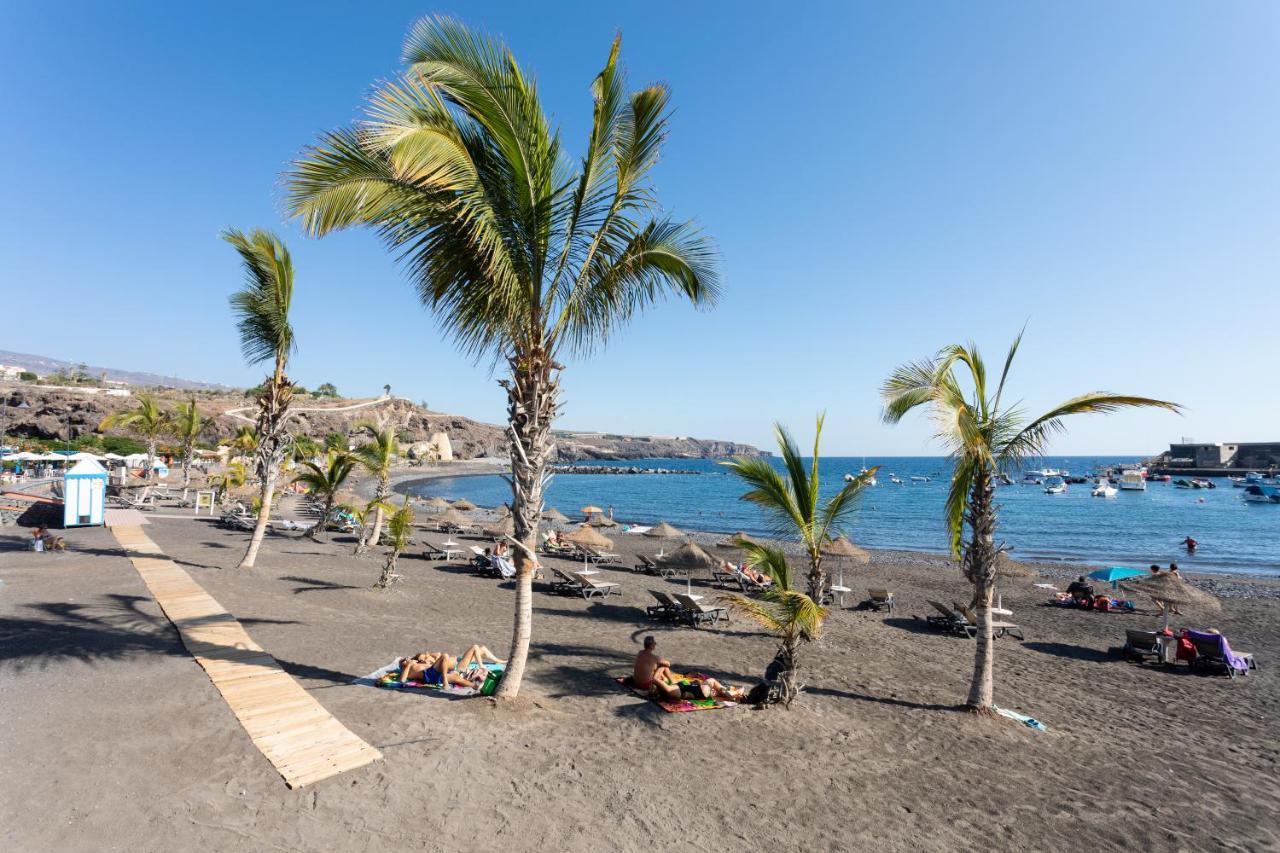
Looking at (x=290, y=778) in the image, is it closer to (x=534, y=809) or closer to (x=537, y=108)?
(x=534, y=809)

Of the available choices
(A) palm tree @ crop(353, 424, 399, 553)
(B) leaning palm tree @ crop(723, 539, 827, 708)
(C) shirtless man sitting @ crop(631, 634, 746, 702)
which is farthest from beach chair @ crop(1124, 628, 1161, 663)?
(A) palm tree @ crop(353, 424, 399, 553)

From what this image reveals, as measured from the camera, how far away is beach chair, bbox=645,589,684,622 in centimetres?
1390

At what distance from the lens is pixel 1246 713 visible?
954 centimetres

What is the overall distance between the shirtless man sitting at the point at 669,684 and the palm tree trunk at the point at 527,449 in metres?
2.10

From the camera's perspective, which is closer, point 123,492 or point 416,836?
point 416,836

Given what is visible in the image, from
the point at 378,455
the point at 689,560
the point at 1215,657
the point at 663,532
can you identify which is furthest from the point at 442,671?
the point at 663,532

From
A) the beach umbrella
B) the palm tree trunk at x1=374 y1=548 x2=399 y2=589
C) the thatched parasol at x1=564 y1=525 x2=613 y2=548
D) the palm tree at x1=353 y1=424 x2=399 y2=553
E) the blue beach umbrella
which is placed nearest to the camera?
the beach umbrella

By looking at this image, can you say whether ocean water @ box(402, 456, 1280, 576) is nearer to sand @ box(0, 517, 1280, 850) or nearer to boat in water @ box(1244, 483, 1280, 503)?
boat in water @ box(1244, 483, 1280, 503)

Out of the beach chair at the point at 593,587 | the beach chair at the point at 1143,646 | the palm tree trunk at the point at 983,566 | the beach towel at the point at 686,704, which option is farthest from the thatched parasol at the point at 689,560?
the beach chair at the point at 1143,646

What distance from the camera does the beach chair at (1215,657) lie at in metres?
11.5

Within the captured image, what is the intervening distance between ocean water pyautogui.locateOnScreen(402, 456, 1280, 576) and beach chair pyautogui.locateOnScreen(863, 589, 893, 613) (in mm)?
3840

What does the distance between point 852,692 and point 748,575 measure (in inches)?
412

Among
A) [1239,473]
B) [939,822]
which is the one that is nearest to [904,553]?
[939,822]

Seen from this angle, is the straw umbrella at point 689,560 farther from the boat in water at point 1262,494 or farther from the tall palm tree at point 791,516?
the boat in water at point 1262,494
